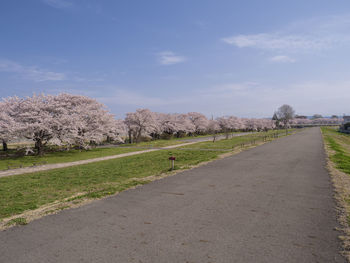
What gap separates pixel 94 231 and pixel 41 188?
20.0 feet

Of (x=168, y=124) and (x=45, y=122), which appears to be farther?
(x=168, y=124)

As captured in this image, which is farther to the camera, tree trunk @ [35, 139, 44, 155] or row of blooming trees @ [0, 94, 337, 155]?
tree trunk @ [35, 139, 44, 155]

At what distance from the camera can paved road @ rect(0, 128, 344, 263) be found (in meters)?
4.29

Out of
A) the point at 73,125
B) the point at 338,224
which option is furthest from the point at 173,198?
the point at 73,125

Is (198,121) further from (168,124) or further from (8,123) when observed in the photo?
(8,123)

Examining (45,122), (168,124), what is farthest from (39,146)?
(168,124)

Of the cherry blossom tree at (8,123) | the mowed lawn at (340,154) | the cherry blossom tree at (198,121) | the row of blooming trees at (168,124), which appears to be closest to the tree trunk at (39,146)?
the cherry blossom tree at (8,123)

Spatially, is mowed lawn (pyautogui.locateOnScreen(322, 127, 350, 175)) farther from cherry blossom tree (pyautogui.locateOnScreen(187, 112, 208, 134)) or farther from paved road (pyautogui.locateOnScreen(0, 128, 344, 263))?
cherry blossom tree (pyautogui.locateOnScreen(187, 112, 208, 134))

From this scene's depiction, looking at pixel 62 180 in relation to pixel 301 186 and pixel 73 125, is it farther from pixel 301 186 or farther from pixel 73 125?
pixel 73 125

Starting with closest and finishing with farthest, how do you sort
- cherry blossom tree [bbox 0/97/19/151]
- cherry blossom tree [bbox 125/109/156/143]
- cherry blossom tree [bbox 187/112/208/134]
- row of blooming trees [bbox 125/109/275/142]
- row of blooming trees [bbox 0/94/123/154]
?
A: cherry blossom tree [bbox 0/97/19/151] < row of blooming trees [bbox 0/94/123/154] < cherry blossom tree [bbox 125/109/156/143] < row of blooming trees [bbox 125/109/275/142] < cherry blossom tree [bbox 187/112/208/134]

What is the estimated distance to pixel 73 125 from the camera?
23.9m

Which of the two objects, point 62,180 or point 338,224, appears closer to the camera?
point 338,224

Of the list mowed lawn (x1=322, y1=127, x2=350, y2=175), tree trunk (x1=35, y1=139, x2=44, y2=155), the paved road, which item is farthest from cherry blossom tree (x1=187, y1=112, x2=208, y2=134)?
the paved road

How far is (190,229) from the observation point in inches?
212
